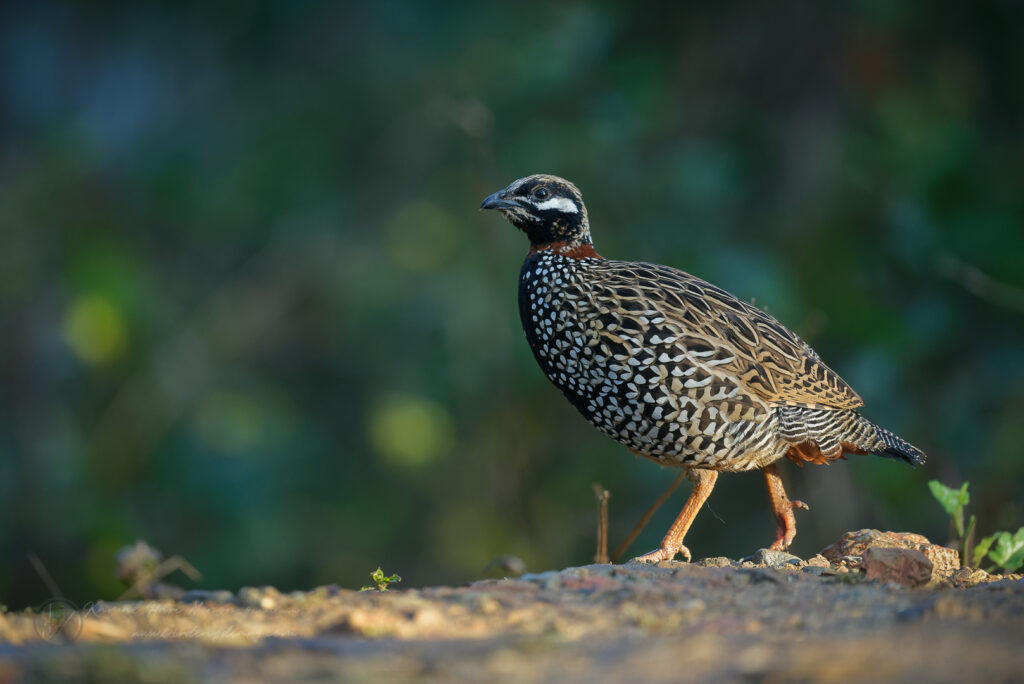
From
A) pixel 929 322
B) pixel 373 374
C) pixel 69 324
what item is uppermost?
pixel 69 324

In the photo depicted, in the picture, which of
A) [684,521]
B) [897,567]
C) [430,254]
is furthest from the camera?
[430,254]

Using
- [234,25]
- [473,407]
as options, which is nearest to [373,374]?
[473,407]

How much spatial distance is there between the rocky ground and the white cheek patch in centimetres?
210

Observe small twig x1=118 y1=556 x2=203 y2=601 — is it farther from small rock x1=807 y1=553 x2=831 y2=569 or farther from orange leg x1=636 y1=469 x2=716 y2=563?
small rock x1=807 y1=553 x2=831 y2=569

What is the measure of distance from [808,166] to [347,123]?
609 centimetres

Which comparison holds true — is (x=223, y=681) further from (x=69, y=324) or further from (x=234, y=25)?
(x=234, y=25)

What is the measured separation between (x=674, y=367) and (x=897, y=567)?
1424 millimetres

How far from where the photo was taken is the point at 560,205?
580 cm

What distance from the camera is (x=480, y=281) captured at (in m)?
13.5

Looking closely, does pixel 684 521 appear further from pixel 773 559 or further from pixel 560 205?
pixel 560 205

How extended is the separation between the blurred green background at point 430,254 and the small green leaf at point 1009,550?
4116 mm

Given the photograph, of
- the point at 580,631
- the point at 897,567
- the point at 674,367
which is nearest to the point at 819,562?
the point at 897,567

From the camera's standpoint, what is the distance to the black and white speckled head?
576cm

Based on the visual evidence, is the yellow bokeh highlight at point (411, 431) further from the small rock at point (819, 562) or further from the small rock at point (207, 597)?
the small rock at point (207, 597)
